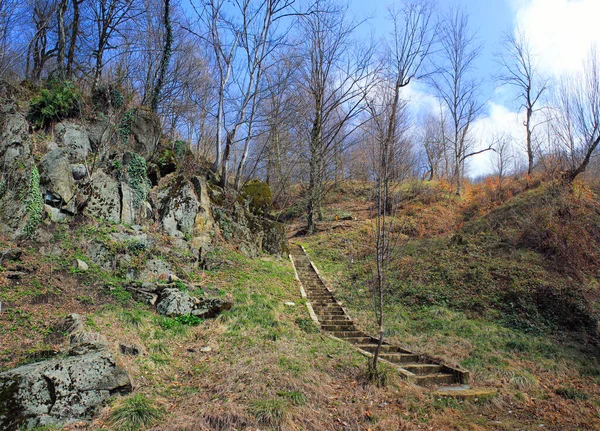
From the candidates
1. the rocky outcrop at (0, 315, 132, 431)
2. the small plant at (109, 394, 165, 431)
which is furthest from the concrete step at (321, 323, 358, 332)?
the rocky outcrop at (0, 315, 132, 431)

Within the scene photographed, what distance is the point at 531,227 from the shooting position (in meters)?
14.4

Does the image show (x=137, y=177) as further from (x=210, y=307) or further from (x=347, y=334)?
(x=347, y=334)

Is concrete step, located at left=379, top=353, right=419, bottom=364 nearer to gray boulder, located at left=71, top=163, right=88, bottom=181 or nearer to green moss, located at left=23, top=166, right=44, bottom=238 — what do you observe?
green moss, located at left=23, top=166, right=44, bottom=238

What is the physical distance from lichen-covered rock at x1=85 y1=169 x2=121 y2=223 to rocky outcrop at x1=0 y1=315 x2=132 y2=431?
5716 millimetres

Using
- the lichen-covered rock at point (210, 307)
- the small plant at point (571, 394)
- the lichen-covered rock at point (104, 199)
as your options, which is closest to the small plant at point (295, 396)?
the lichen-covered rock at point (210, 307)

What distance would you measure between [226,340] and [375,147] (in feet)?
18.0

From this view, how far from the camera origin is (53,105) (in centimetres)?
1129

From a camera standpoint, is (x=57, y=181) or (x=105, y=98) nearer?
(x=57, y=181)

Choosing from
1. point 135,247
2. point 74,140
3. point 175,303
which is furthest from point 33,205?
point 175,303

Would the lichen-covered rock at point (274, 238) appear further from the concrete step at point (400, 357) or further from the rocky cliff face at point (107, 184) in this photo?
the concrete step at point (400, 357)

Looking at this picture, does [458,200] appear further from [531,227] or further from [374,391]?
[374,391]

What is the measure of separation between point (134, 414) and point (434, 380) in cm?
548

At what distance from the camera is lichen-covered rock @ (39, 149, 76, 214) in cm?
925

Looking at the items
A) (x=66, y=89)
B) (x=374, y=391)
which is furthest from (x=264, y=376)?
(x=66, y=89)
